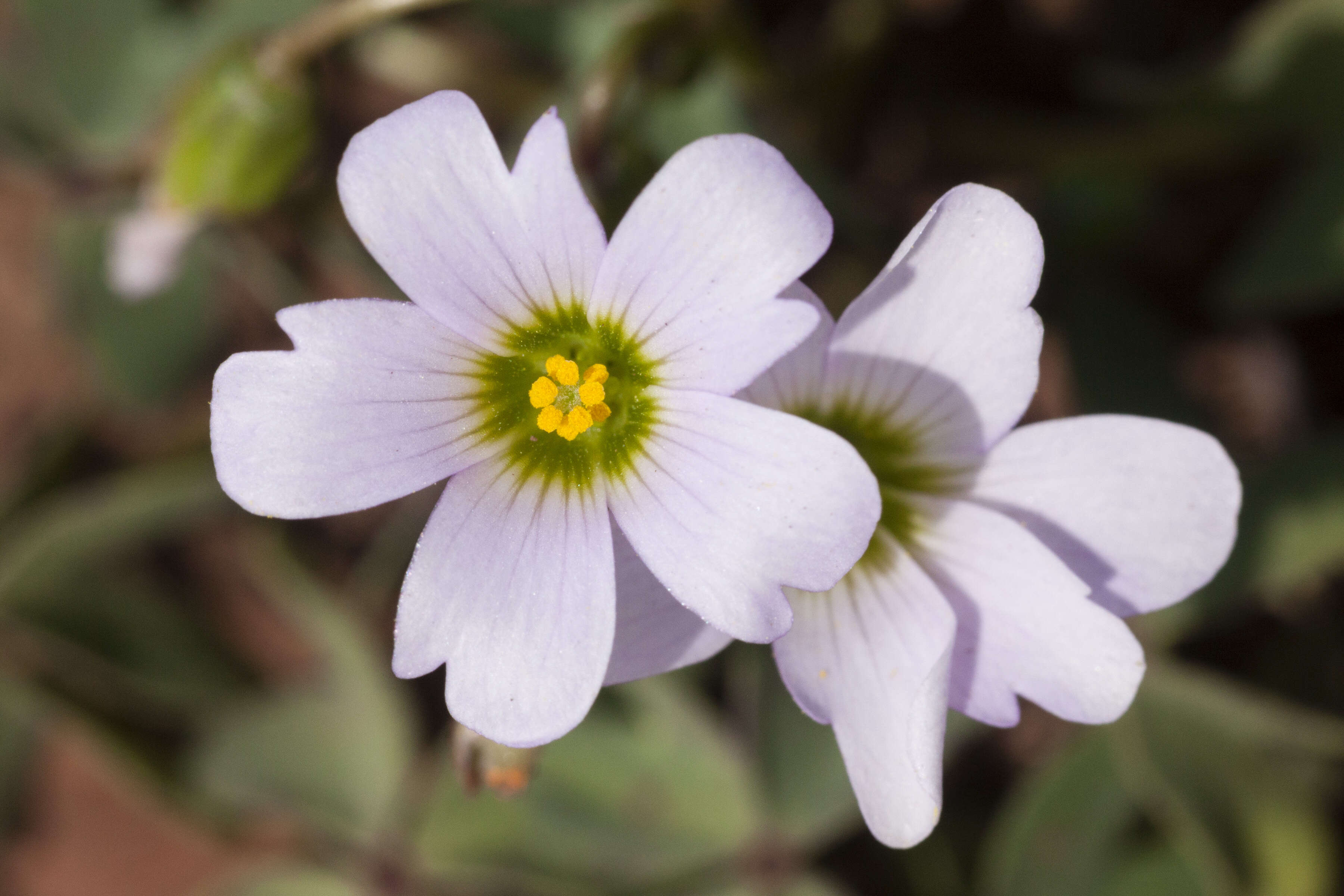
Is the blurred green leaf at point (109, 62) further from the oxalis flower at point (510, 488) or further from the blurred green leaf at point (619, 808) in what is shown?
the oxalis flower at point (510, 488)

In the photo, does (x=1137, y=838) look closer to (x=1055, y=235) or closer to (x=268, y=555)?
(x=1055, y=235)

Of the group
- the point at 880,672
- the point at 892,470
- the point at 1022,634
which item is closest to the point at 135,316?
the point at 892,470

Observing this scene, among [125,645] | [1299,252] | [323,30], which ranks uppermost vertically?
[323,30]

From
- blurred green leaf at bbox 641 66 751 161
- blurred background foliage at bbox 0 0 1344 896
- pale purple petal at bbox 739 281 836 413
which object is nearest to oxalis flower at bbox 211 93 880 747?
pale purple petal at bbox 739 281 836 413

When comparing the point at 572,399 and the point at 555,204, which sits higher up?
the point at 555,204

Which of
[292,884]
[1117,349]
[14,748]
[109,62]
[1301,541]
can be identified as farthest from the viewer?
[14,748]

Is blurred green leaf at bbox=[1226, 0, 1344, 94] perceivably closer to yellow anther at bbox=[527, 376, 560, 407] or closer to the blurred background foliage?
the blurred background foliage

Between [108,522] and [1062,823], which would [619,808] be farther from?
[108,522]
